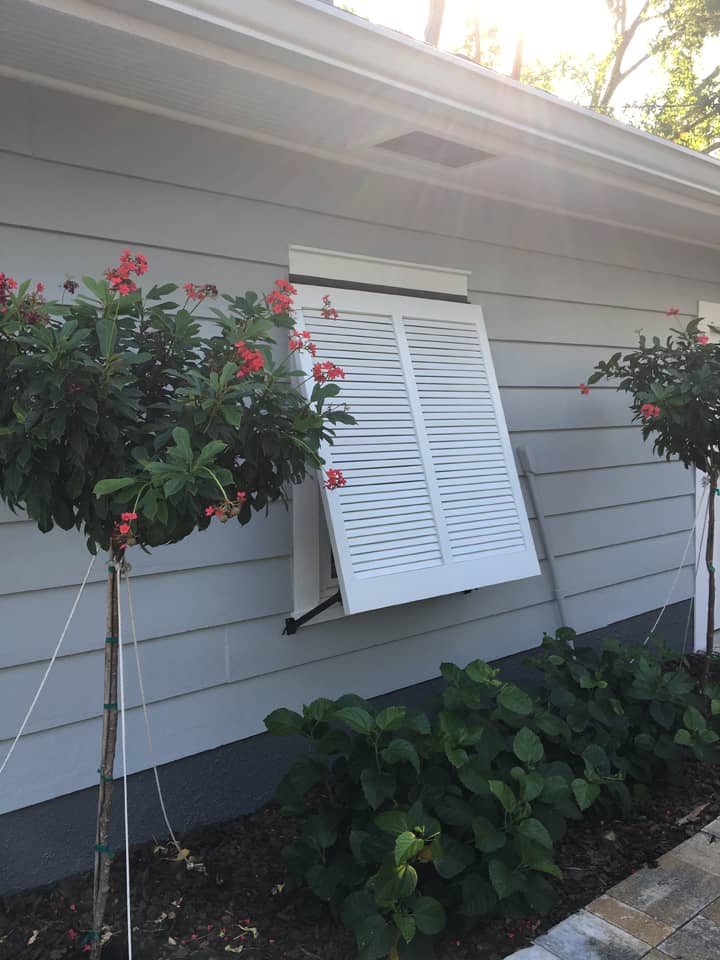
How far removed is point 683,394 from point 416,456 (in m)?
1.25

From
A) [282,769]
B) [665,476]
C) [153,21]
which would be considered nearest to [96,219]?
[153,21]

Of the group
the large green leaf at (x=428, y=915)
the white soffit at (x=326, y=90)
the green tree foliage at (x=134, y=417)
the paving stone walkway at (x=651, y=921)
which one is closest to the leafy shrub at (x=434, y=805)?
the large green leaf at (x=428, y=915)

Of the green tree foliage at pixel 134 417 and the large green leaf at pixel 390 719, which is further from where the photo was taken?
the large green leaf at pixel 390 719

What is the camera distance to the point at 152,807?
2.73m

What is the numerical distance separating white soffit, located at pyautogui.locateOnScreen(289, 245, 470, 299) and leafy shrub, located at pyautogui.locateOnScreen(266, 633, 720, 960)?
1.59 metres

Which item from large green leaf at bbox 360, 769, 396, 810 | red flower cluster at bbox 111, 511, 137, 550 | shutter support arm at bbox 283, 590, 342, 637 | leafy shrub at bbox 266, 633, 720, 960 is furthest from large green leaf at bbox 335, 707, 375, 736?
red flower cluster at bbox 111, 511, 137, 550

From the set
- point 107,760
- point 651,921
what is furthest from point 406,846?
point 651,921

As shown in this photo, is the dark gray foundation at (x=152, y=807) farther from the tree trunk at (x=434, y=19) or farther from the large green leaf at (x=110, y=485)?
the tree trunk at (x=434, y=19)

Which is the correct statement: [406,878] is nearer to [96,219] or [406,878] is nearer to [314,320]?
[314,320]

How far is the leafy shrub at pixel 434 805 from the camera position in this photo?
217 centimetres

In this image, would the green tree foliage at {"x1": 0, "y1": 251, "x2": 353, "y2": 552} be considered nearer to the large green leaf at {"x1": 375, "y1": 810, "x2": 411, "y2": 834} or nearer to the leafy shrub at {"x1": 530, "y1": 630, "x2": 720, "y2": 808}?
the large green leaf at {"x1": 375, "y1": 810, "x2": 411, "y2": 834}

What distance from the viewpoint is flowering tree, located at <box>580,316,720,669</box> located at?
3.50m

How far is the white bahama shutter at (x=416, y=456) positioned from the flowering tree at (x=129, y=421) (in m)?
0.99

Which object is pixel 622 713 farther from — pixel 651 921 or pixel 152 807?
pixel 152 807
